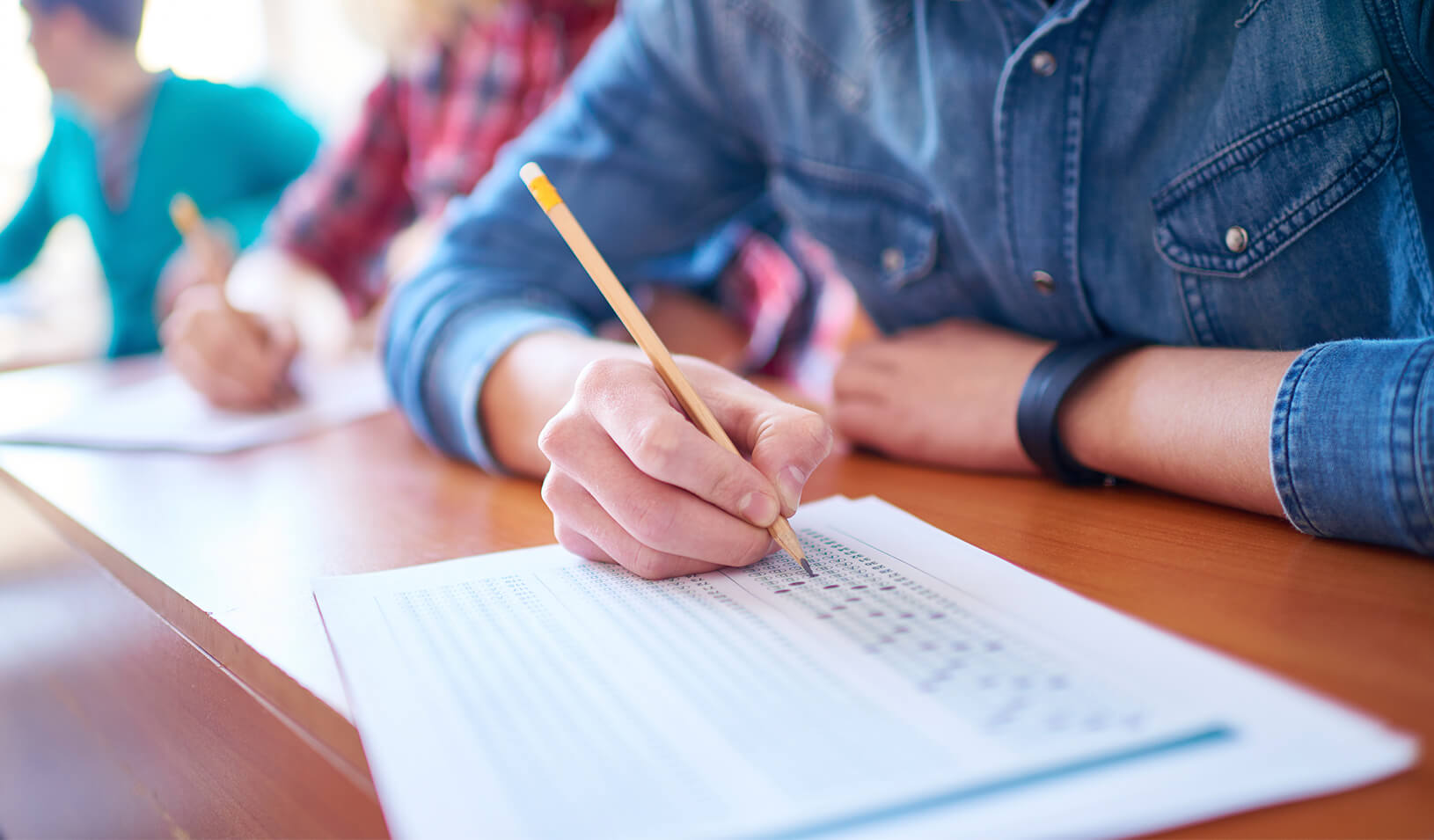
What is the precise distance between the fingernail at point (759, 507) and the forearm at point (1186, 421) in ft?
0.74

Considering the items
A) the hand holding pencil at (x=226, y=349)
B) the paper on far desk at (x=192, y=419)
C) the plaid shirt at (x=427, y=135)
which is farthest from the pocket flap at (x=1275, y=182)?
the plaid shirt at (x=427, y=135)

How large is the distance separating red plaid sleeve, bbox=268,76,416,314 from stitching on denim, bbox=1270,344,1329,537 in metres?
1.49

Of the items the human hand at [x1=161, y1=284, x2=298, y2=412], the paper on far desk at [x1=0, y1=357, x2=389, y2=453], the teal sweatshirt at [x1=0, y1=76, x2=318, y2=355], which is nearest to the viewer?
the paper on far desk at [x1=0, y1=357, x2=389, y2=453]

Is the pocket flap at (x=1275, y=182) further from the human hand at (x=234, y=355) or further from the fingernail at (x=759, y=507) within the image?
the human hand at (x=234, y=355)

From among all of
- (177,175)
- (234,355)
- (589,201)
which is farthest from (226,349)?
(177,175)

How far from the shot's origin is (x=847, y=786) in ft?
0.76

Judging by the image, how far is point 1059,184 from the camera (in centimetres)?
54

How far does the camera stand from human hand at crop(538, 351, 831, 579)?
367 mm

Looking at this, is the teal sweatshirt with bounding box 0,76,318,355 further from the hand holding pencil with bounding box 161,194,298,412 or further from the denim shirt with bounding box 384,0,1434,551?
the denim shirt with bounding box 384,0,1434,551

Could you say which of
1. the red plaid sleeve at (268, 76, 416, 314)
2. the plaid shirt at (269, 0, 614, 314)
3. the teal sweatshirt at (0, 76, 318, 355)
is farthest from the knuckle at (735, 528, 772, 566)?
the teal sweatshirt at (0, 76, 318, 355)

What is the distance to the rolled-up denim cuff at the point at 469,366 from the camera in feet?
2.03

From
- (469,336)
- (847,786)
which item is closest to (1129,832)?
(847,786)

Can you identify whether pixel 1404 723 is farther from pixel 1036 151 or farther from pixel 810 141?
pixel 810 141

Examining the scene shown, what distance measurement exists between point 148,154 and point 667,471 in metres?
1.97
